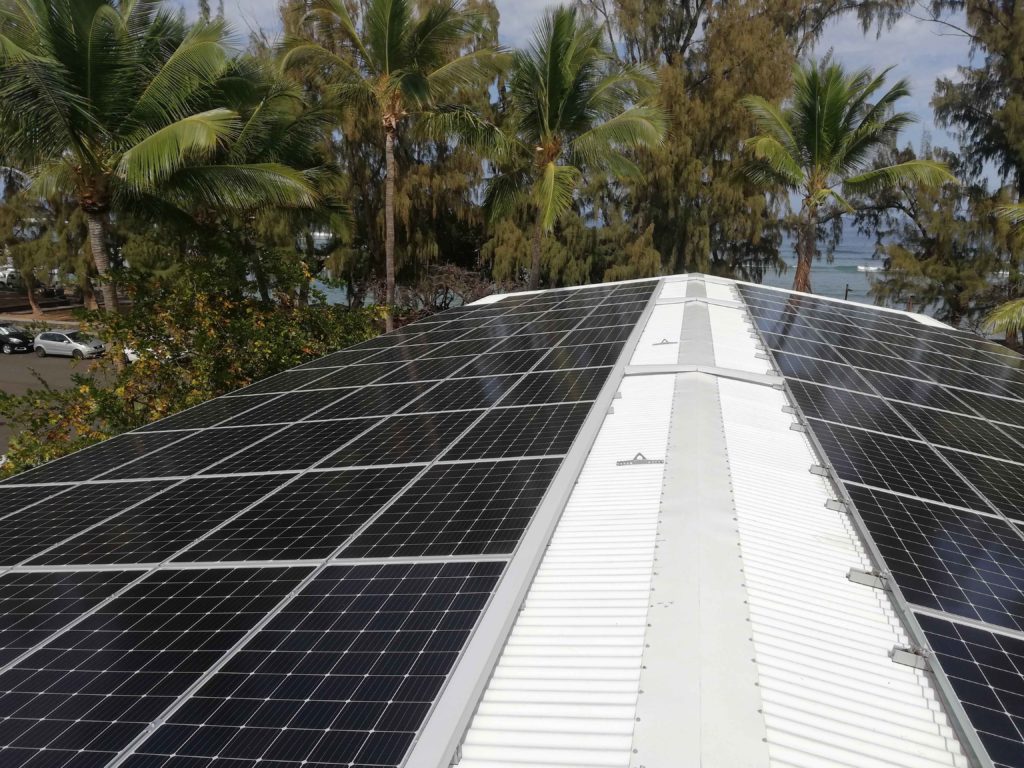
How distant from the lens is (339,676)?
3.13 m

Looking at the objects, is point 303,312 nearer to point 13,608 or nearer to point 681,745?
point 13,608

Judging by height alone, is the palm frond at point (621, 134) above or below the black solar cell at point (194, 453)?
above

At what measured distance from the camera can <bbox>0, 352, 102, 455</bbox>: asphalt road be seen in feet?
91.5

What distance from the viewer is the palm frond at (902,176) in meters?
21.4

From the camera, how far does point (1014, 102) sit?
103 feet

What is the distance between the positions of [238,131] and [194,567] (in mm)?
14518

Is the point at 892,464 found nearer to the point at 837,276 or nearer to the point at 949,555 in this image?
the point at 949,555

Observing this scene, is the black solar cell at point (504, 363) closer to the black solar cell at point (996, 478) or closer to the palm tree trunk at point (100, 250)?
the black solar cell at point (996, 478)

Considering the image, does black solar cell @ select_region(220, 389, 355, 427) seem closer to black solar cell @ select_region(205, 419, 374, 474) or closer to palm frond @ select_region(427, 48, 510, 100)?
black solar cell @ select_region(205, 419, 374, 474)

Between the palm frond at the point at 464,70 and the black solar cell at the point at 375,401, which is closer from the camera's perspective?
the black solar cell at the point at 375,401

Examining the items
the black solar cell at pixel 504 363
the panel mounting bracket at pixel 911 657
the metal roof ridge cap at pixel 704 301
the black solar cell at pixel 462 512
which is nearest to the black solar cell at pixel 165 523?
the black solar cell at pixel 462 512

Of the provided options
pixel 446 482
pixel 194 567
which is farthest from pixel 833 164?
pixel 194 567

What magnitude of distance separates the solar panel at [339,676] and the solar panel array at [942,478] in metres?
2.40

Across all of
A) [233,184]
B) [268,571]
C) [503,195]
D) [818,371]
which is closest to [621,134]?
[503,195]
